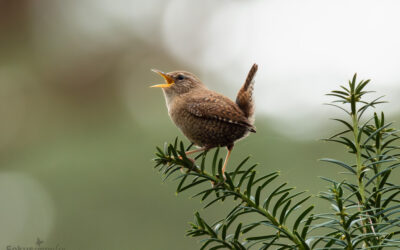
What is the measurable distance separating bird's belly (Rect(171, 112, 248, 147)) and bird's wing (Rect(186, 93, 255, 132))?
0.03m

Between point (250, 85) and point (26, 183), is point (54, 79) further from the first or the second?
point (250, 85)

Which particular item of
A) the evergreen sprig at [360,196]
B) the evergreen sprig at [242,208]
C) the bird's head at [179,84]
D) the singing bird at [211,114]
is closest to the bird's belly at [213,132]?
the singing bird at [211,114]

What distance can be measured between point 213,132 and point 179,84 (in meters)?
0.80

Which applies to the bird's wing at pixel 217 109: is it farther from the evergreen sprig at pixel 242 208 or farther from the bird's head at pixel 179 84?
the evergreen sprig at pixel 242 208

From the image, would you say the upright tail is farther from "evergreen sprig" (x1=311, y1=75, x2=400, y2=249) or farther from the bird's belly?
"evergreen sprig" (x1=311, y1=75, x2=400, y2=249)

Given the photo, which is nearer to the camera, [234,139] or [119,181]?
[234,139]

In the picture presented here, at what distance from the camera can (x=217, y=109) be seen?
249 cm

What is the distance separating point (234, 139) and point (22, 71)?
5.27 metres

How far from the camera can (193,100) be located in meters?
2.65

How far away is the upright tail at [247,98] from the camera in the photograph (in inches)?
103

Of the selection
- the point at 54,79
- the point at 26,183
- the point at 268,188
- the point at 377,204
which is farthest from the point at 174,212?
the point at 54,79

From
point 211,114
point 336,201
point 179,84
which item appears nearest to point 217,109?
point 211,114

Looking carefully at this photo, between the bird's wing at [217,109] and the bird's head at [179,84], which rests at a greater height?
the bird's head at [179,84]

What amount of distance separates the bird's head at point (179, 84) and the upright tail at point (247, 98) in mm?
403
